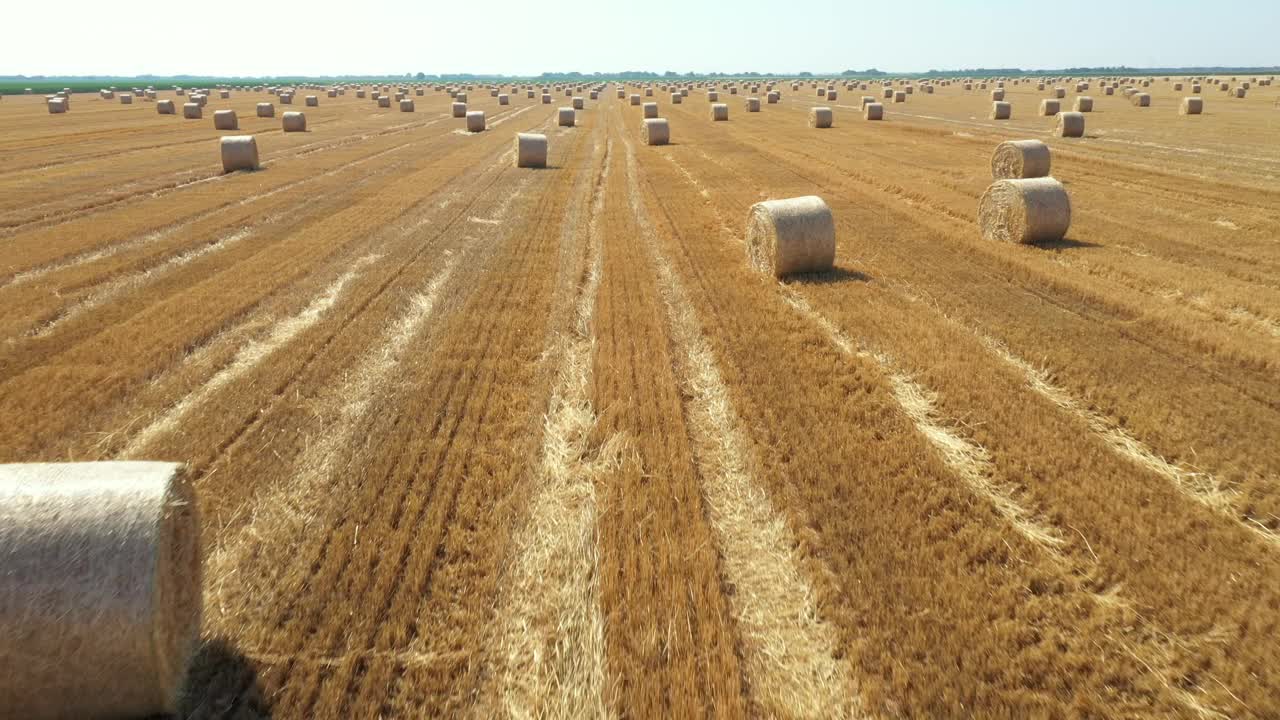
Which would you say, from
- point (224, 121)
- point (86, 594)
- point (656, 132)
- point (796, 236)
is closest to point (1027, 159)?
point (796, 236)

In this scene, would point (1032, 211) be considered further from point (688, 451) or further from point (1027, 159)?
point (688, 451)

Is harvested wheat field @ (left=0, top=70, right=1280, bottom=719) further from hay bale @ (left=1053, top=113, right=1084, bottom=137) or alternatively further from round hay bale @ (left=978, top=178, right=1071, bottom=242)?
hay bale @ (left=1053, top=113, right=1084, bottom=137)

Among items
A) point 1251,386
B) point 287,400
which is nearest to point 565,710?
point 287,400

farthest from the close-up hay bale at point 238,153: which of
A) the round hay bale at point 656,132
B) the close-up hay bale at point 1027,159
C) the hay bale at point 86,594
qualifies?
the close-up hay bale at point 1027,159

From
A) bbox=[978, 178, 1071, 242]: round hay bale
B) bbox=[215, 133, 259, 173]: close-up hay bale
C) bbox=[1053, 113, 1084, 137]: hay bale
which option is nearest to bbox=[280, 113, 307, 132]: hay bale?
bbox=[215, 133, 259, 173]: close-up hay bale

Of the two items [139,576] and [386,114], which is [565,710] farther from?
[386,114]
